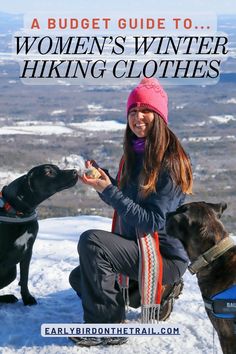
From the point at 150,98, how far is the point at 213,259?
108cm

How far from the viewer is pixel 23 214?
13.9 feet

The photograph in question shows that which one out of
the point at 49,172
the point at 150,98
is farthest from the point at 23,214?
the point at 150,98

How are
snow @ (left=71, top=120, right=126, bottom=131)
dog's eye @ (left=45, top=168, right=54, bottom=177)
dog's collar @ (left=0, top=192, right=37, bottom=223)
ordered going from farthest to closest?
snow @ (left=71, top=120, right=126, bottom=131)
dog's eye @ (left=45, top=168, right=54, bottom=177)
dog's collar @ (left=0, top=192, right=37, bottom=223)

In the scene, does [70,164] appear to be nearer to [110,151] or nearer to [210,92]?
[110,151]

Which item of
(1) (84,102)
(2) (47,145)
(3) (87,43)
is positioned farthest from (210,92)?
(3) (87,43)

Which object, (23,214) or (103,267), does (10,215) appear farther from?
(103,267)

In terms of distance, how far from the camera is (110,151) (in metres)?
58.0

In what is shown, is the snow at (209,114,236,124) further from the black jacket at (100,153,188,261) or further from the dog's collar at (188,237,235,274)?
the dog's collar at (188,237,235,274)

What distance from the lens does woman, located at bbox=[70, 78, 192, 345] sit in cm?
359

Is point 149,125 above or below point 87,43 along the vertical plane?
below

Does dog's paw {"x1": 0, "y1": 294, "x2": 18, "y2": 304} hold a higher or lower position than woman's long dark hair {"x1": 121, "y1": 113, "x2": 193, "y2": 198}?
lower

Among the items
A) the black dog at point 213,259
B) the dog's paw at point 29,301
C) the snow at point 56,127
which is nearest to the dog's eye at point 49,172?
the dog's paw at point 29,301

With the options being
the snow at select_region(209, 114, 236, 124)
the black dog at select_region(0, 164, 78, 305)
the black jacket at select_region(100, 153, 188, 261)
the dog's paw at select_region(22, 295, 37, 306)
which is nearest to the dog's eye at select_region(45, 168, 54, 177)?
the black dog at select_region(0, 164, 78, 305)

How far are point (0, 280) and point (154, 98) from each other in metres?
1.77
